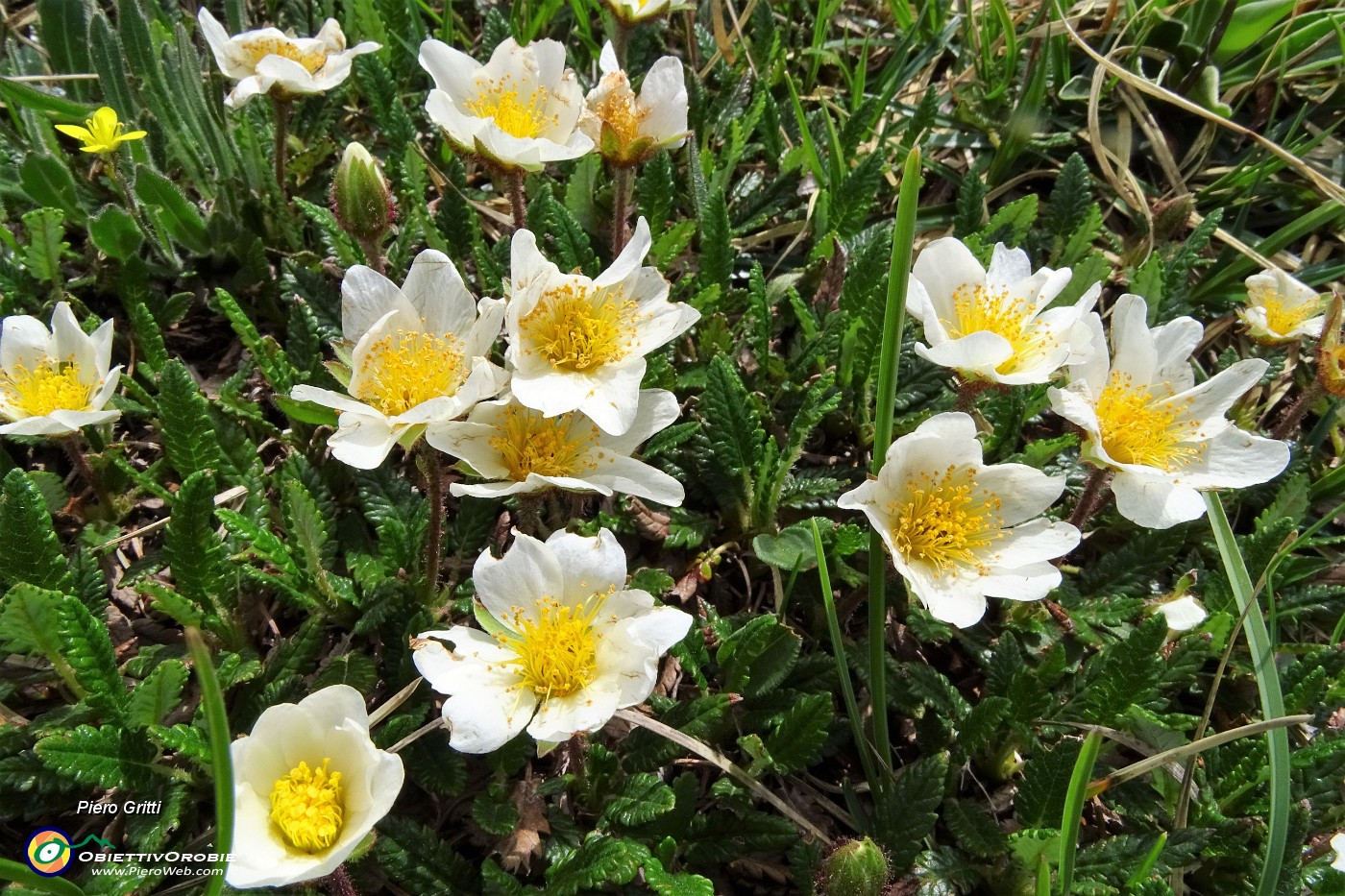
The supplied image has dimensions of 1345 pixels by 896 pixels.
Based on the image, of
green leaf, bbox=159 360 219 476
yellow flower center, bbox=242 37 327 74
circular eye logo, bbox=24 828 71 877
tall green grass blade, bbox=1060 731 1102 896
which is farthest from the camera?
yellow flower center, bbox=242 37 327 74

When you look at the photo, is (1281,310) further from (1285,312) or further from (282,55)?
(282,55)

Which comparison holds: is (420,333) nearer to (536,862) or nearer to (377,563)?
(377,563)

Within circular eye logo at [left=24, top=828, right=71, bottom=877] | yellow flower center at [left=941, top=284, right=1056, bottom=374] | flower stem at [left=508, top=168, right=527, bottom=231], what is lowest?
circular eye logo at [left=24, top=828, right=71, bottom=877]

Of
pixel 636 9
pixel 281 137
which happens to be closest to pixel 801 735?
pixel 636 9

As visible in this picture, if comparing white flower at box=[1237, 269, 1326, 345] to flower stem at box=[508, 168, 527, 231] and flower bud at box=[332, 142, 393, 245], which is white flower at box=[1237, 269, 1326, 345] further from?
flower bud at box=[332, 142, 393, 245]

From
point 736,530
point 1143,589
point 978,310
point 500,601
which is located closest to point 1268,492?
point 1143,589

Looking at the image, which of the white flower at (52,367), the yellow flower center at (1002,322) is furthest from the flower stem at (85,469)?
the yellow flower center at (1002,322)

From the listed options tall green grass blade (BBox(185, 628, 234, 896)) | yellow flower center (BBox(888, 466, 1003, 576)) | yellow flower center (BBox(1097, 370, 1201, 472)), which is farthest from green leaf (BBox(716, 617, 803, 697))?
tall green grass blade (BBox(185, 628, 234, 896))
